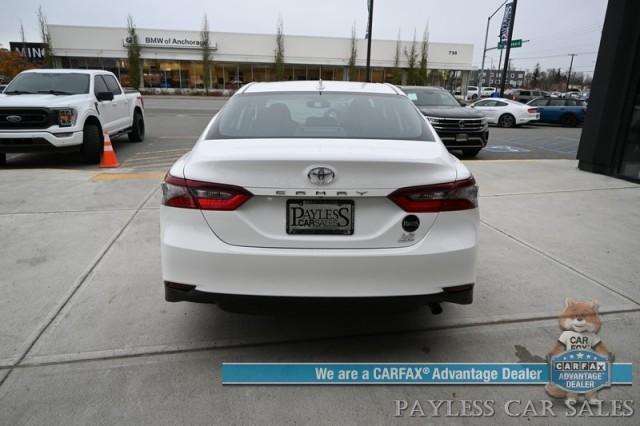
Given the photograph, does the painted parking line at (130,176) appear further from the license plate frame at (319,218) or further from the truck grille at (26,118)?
the license plate frame at (319,218)

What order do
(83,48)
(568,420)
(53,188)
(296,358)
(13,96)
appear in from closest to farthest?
(568,420) < (296,358) < (53,188) < (13,96) < (83,48)

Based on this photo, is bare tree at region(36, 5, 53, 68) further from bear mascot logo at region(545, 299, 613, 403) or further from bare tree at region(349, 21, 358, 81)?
bear mascot logo at region(545, 299, 613, 403)

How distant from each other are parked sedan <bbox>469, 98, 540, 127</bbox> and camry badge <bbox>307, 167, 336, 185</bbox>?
19523 mm

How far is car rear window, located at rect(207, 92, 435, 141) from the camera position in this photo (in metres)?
3.01

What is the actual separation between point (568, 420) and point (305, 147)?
2.00 m

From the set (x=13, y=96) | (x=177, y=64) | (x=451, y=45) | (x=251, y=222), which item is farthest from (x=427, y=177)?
(x=451, y=45)

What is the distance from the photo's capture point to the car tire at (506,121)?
20.7 meters

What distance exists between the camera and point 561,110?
72.6ft

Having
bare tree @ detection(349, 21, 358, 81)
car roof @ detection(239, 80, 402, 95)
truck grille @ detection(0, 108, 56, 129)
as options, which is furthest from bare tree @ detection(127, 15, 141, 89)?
car roof @ detection(239, 80, 402, 95)

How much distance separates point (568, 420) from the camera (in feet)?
7.81

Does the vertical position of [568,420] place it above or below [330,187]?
below

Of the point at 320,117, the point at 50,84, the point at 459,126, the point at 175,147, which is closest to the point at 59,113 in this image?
the point at 50,84

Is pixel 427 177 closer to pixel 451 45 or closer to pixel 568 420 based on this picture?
pixel 568 420

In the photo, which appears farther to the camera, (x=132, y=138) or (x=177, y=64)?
→ (x=177, y=64)
